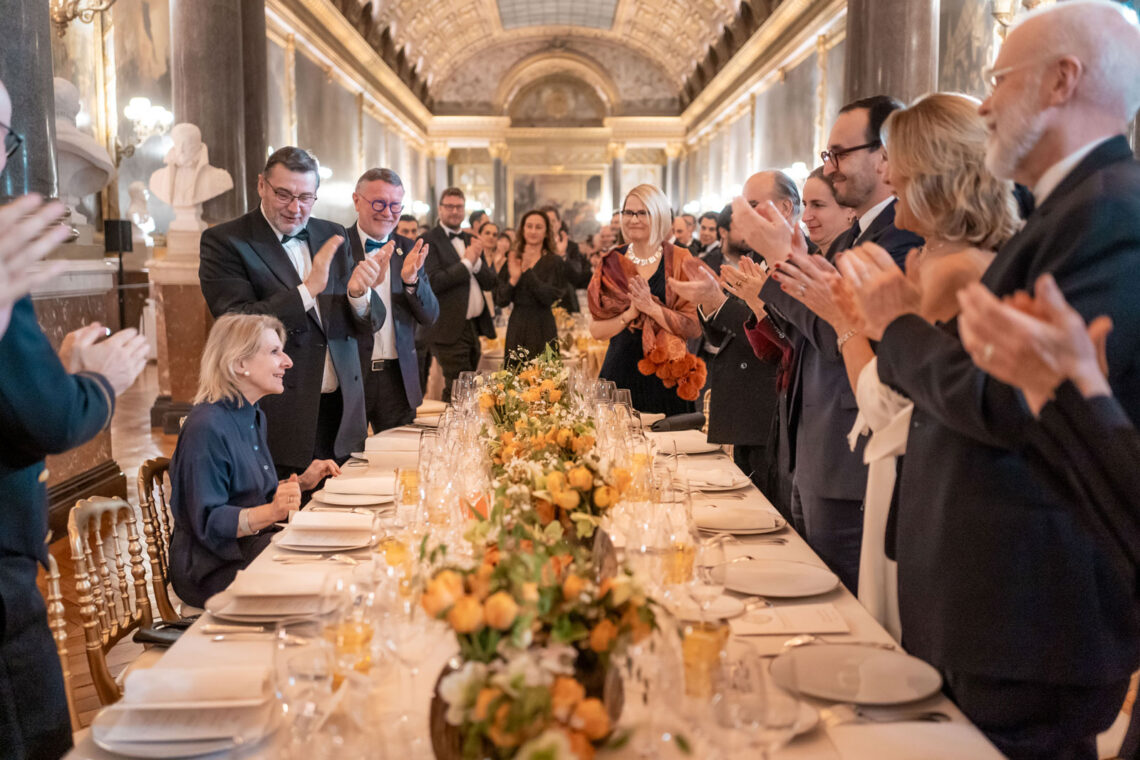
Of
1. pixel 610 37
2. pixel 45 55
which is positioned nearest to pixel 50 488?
pixel 45 55

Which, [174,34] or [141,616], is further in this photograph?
[174,34]

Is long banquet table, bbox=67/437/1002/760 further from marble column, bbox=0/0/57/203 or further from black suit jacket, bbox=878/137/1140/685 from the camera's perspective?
marble column, bbox=0/0/57/203

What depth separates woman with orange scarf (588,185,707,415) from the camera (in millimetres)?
4691

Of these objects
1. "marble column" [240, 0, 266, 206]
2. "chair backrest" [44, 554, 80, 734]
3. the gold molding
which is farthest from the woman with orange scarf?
the gold molding

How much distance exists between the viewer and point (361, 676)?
1299mm

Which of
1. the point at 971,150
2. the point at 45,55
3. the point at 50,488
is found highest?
the point at 45,55

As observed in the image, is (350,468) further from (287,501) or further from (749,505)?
(749,505)

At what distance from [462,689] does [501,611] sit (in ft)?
0.34

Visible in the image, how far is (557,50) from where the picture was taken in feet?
95.0

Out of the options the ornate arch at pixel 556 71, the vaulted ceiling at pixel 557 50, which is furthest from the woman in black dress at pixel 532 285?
the ornate arch at pixel 556 71

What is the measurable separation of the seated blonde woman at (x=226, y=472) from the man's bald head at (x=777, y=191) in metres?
2.15

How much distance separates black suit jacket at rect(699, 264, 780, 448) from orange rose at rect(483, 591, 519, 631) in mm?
3072

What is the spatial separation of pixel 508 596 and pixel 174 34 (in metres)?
9.02

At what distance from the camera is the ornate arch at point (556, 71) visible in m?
29.1
